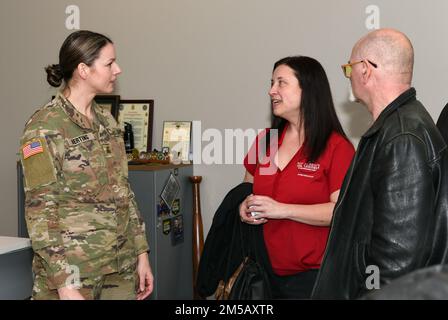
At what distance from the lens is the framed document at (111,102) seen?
12.2 feet

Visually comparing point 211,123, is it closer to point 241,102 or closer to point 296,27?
point 241,102

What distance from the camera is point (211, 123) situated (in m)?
3.56

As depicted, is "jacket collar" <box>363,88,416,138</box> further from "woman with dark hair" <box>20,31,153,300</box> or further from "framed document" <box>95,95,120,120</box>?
"framed document" <box>95,95,120,120</box>

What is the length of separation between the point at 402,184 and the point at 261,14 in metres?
2.27

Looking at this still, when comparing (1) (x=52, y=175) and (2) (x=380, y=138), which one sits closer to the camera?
(2) (x=380, y=138)

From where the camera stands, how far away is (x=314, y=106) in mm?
2215

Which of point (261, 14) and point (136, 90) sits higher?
point (261, 14)

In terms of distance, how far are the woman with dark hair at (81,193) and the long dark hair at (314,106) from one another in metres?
0.74

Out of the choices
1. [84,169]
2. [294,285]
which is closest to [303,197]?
[294,285]

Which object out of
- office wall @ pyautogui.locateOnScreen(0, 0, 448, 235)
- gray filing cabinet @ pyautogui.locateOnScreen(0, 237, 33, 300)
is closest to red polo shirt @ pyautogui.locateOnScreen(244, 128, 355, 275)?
gray filing cabinet @ pyautogui.locateOnScreen(0, 237, 33, 300)

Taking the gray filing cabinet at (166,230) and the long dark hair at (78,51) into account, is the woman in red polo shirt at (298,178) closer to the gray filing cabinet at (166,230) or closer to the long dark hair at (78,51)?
the long dark hair at (78,51)

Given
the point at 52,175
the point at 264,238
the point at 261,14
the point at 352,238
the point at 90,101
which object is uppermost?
the point at 261,14
